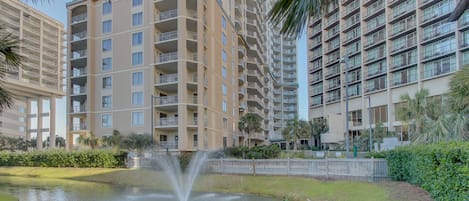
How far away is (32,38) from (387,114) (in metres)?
61.6

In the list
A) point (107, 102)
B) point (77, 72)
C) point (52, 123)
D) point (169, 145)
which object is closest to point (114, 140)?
point (169, 145)

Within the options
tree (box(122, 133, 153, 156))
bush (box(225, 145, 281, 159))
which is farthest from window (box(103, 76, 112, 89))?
bush (box(225, 145, 281, 159))

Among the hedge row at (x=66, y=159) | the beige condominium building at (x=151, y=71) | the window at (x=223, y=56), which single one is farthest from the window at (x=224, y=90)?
the hedge row at (x=66, y=159)

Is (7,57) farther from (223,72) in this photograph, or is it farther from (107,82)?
(223,72)

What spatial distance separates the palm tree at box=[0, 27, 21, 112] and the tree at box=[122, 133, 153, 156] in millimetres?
33649

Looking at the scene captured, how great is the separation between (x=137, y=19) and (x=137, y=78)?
7.30 meters

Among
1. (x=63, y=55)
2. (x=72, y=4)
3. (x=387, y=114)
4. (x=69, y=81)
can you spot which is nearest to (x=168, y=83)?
(x=69, y=81)

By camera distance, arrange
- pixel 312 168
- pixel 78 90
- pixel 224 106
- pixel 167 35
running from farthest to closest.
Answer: pixel 224 106
pixel 78 90
pixel 167 35
pixel 312 168

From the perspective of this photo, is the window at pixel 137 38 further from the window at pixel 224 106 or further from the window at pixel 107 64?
the window at pixel 224 106

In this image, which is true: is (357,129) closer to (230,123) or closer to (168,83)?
(230,123)

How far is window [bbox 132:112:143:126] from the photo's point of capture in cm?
4897

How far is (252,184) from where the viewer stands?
25.3 m

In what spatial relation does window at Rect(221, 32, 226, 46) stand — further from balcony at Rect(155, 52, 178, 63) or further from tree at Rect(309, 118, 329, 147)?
tree at Rect(309, 118, 329, 147)

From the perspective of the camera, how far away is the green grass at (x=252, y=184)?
19.3 m
